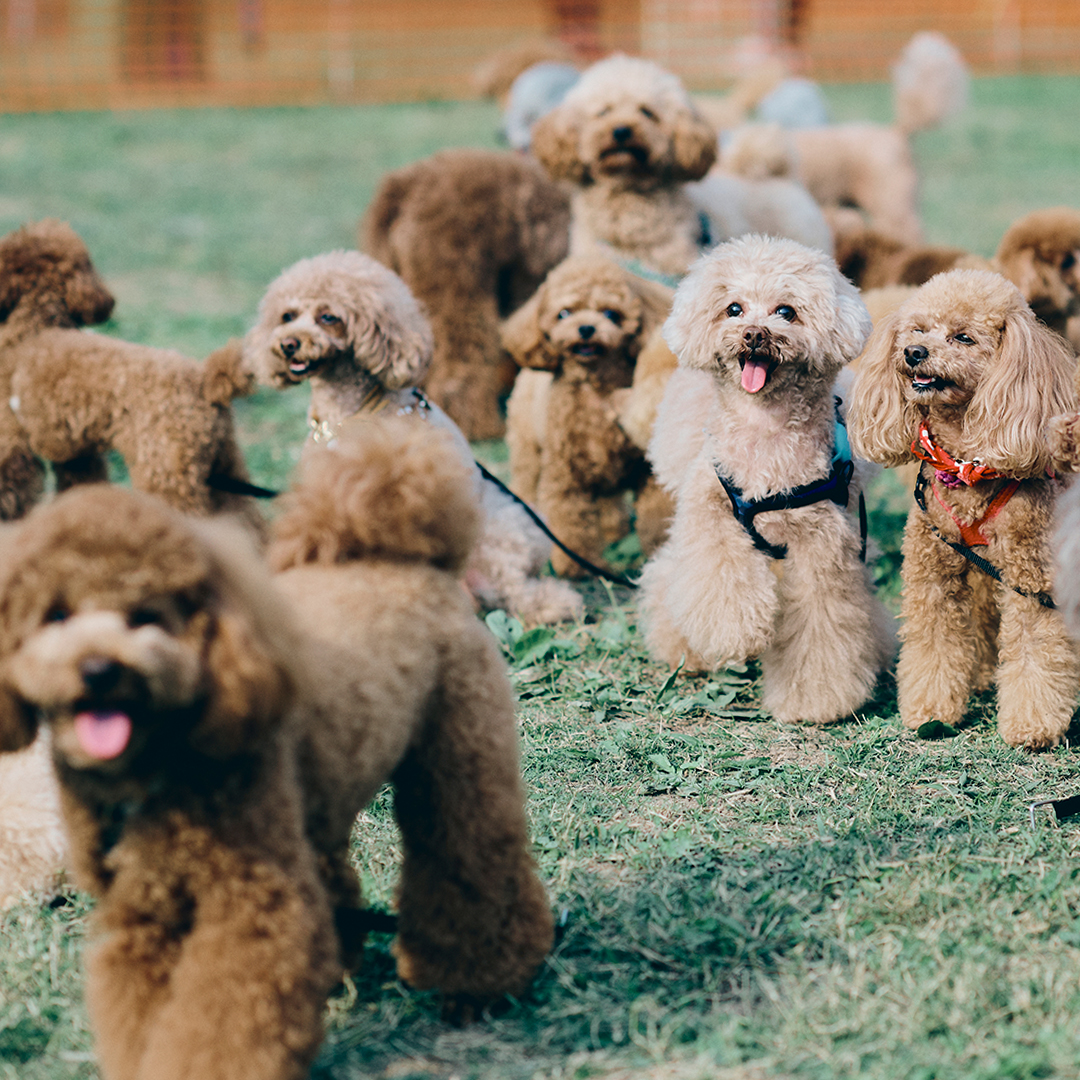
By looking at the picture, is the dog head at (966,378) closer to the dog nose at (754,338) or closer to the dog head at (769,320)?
the dog head at (769,320)

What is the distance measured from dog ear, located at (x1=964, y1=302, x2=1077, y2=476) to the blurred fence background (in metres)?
19.7

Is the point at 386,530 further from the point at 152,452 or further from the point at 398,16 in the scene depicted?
the point at 398,16

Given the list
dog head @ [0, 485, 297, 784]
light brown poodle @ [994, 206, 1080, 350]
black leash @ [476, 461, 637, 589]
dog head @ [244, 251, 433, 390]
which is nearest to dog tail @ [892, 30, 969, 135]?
light brown poodle @ [994, 206, 1080, 350]

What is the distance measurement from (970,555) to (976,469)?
292mm

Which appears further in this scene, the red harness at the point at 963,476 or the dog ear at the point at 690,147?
the dog ear at the point at 690,147

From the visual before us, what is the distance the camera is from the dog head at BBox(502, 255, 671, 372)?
522 centimetres

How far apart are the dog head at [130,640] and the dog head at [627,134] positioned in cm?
445

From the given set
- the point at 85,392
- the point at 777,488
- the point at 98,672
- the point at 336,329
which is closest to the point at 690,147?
the point at 336,329

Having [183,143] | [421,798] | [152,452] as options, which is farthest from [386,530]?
[183,143]

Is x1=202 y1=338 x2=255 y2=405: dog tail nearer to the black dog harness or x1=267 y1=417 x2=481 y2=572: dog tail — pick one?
the black dog harness

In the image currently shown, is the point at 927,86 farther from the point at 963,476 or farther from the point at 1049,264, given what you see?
the point at 963,476

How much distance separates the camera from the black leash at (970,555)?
149 inches

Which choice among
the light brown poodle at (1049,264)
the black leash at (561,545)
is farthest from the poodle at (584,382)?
the light brown poodle at (1049,264)

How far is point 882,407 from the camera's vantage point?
377 cm
